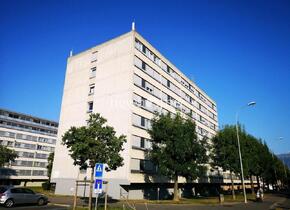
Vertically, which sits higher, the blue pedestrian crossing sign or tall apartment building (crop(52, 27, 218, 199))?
tall apartment building (crop(52, 27, 218, 199))

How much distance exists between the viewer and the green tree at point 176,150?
91.2ft

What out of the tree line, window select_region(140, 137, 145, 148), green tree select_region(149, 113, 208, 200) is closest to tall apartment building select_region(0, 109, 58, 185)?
the tree line

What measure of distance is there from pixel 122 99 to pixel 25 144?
56.6 meters

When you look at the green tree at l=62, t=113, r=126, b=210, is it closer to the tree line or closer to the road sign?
the tree line

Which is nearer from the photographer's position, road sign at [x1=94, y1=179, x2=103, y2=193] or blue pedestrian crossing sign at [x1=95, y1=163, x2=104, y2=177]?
road sign at [x1=94, y1=179, x2=103, y2=193]

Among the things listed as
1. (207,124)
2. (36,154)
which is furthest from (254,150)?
(36,154)

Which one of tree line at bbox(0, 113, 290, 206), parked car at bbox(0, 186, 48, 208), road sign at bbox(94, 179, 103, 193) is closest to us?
road sign at bbox(94, 179, 103, 193)

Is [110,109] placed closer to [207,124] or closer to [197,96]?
[197,96]

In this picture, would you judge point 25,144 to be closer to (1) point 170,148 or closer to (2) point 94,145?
(1) point 170,148

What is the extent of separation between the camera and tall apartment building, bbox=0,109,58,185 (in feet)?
234

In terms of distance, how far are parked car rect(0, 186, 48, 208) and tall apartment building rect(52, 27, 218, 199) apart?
10.1m

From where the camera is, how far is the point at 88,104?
36.3m

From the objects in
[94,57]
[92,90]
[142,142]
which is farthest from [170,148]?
[94,57]

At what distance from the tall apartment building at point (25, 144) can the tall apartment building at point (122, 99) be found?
4275cm
